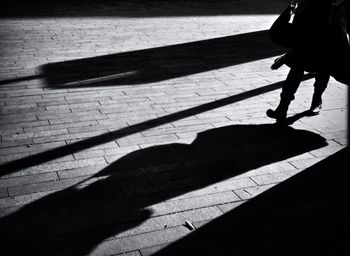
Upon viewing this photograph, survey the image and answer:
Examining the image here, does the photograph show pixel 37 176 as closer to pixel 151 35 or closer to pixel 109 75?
pixel 109 75

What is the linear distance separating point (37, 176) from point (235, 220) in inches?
70.5

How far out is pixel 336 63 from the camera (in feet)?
14.6

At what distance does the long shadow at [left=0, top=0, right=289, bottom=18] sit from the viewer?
11047 mm

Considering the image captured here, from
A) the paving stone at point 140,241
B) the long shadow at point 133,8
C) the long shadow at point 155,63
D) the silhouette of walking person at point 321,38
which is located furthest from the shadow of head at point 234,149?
the long shadow at point 133,8

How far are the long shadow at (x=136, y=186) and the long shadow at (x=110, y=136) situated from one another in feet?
1.60

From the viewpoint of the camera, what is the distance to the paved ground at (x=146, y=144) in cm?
297

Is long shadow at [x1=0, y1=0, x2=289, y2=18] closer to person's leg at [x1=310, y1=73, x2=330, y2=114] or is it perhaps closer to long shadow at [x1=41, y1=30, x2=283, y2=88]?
long shadow at [x1=41, y1=30, x2=283, y2=88]

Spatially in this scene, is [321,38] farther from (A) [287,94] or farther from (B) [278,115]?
(B) [278,115]

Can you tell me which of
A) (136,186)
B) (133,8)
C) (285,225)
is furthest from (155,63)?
(133,8)

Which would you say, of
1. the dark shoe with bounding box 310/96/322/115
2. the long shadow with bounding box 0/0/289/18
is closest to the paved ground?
the dark shoe with bounding box 310/96/322/115

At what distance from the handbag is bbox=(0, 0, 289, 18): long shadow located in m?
7.17

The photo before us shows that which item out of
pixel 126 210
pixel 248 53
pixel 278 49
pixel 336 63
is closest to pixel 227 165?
pixel 126 210

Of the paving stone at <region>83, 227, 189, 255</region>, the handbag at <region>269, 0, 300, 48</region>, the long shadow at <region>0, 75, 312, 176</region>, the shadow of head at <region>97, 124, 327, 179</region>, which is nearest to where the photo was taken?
the paving stone at <region>83, 227, 189, 255</region>

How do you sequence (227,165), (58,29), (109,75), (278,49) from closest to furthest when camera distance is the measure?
(227,165) < (109,75) < (278,49) < (58,29)
